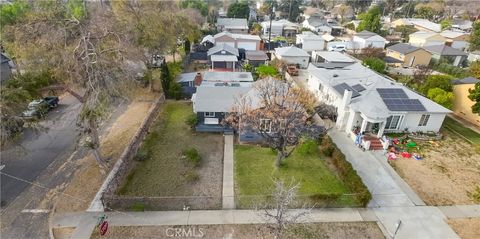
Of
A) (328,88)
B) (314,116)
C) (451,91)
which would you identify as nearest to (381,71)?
(451,91)

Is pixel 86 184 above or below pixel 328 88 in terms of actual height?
below

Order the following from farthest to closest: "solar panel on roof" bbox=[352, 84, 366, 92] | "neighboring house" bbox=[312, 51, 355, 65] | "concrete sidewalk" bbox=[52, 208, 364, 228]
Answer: "neighboring house" bbox=[312, 51, 355, 65] → "solar panel on roof" bbox=[352, 84, 366, 92] → "concrete sidewalk" bbox=[52, 208, 364, 228]

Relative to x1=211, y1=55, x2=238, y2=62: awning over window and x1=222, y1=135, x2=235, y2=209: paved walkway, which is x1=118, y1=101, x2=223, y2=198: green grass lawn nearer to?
x1=222, y1=135, x2=235, y2=209: paved walkway

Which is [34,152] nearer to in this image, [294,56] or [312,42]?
[294,56]

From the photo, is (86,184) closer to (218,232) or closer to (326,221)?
(218,232)

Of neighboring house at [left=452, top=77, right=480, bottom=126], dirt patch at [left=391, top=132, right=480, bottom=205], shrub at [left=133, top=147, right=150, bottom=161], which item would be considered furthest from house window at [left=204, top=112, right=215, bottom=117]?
neighboring house at [left=452, top=77, right=480, bottom=126]

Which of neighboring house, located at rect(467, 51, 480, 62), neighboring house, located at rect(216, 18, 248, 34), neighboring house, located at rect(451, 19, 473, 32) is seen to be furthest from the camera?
neighboring house, located at rect(451, 19, 473, 32)

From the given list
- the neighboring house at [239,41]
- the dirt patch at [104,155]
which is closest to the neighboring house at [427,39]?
the neighboring house at [239,41]
